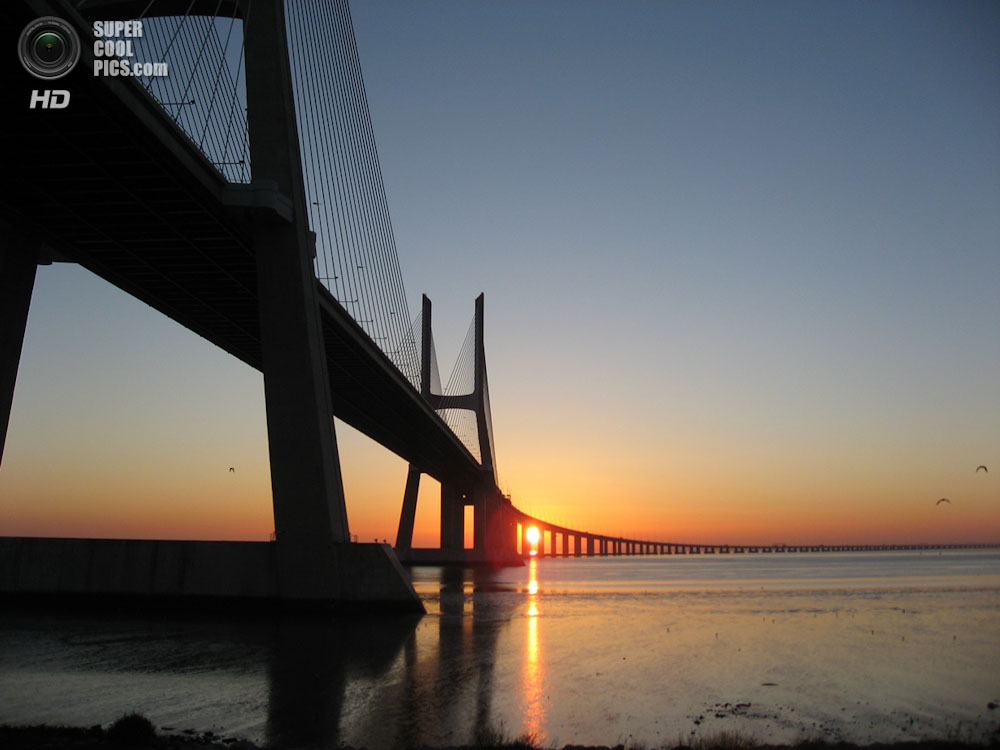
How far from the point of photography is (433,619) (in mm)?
29359

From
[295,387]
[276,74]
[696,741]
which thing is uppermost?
[276,74]

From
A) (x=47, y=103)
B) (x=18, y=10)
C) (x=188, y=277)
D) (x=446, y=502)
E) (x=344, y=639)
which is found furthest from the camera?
(x=446, y=502)

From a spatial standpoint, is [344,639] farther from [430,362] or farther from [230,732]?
[430,362]

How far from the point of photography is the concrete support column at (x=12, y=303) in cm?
2138

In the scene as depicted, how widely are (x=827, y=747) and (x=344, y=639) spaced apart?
13.1 meters

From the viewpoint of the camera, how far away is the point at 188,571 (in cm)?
2519

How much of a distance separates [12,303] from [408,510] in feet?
213

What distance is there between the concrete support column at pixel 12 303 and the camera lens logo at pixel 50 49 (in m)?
8.46

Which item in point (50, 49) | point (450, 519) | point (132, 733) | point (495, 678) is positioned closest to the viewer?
point (132, 733)

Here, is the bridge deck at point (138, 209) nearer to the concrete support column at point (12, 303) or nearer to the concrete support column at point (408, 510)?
the concrete support column at point (12, 303)

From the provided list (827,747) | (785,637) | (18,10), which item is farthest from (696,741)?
(785,637)

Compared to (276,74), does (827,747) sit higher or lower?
lower

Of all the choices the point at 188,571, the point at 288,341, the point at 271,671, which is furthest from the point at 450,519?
the point at 271,671

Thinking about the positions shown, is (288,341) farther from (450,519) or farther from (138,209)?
(450,519)
